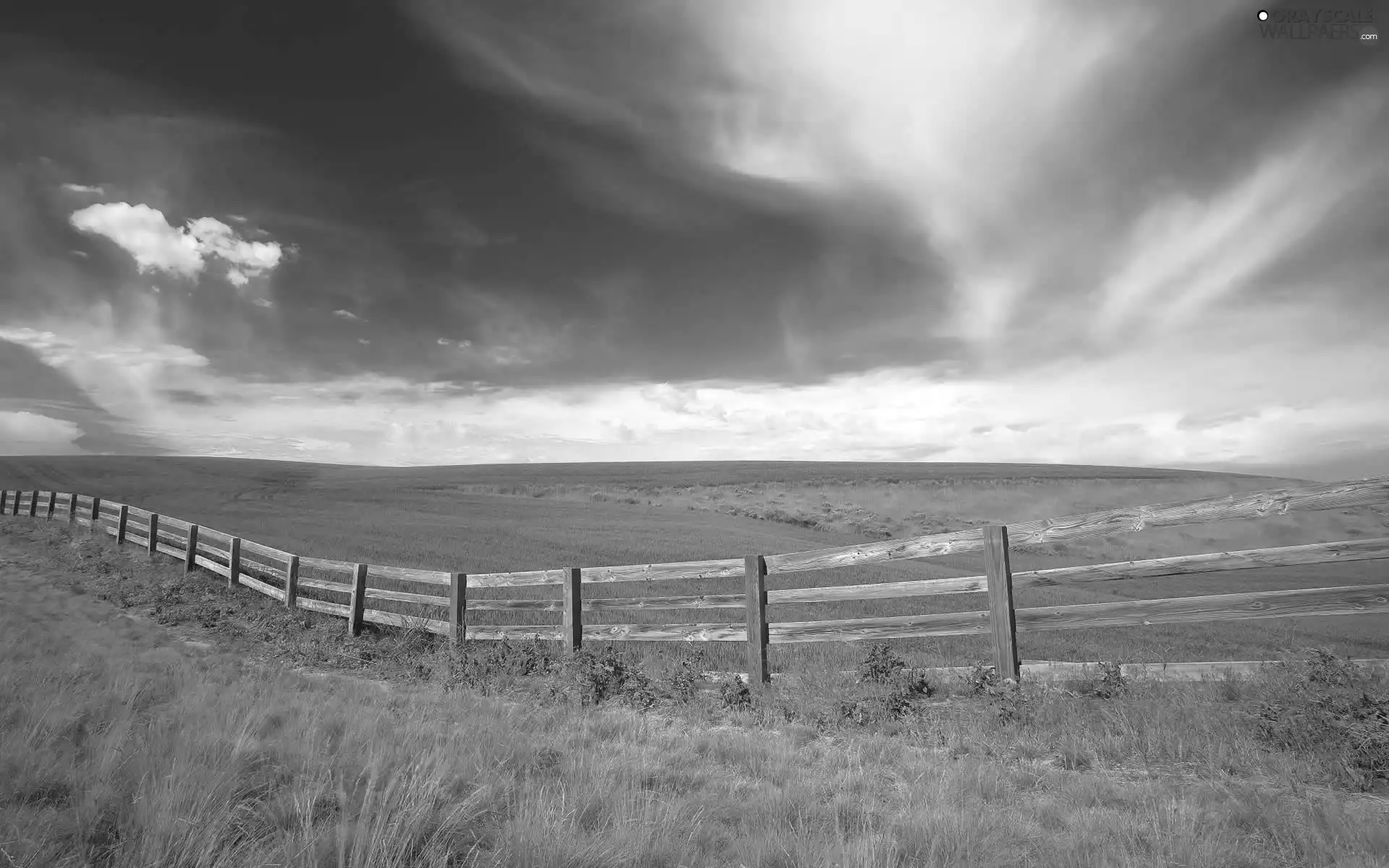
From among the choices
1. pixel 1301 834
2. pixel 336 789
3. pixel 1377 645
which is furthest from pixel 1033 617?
pixel 1377 645

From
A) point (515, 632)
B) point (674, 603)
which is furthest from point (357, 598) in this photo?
point (674, 603)

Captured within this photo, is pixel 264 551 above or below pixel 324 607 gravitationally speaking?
above

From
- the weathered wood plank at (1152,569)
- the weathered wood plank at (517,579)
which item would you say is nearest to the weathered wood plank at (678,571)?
the weathered wood plank at (1152,569)

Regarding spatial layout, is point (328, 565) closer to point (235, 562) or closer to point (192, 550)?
point (235, 562)

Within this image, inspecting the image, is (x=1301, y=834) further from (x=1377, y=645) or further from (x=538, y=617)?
(x=1377, y=645)

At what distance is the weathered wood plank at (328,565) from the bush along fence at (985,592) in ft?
0.19

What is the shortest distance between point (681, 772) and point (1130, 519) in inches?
207

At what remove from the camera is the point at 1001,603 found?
729 centimetres

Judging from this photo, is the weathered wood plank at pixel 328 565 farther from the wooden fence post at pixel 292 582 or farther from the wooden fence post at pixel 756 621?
the wooden fence post at pixel 756 621

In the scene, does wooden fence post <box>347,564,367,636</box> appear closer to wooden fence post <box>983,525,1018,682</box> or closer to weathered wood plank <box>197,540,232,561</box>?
weathered wood plank <box>197,540,232,561</box>

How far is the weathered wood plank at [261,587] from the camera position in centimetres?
1536

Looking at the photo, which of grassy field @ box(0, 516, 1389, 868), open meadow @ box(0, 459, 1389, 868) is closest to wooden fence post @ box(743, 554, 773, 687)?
open meadow @ box(0, 459, 1389, 868)

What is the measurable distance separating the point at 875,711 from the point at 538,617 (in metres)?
8.02

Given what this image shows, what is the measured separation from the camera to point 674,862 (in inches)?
130
